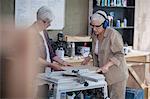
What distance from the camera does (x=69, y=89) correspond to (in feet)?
7.02

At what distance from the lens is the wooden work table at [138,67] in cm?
399

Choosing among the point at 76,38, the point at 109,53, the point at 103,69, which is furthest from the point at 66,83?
the point at 76,38

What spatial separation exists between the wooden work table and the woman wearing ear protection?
0.95 m

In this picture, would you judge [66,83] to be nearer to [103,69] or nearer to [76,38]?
[103,69]

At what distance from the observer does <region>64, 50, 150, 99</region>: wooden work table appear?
399cm

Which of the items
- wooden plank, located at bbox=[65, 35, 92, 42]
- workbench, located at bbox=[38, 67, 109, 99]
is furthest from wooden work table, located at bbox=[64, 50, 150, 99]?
workbench, located at bbox=[38, 67, 109, 99]

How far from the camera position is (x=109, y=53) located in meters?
2.73

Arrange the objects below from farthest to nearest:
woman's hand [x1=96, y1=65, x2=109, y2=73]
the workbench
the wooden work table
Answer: the wooden work table → woman's hand [x1=96, y1=65, x2=109, y2=73] → the workbench

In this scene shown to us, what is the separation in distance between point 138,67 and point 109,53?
1.97 meters

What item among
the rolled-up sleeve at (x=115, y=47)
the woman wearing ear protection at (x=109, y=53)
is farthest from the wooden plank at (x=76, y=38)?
the rolled-up sleeve at (x=115, y=47)

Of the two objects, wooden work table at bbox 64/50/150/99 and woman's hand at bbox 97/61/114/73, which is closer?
woman's hand at bbox 97/61/114/73

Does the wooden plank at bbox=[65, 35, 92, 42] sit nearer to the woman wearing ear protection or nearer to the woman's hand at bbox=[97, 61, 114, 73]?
the woman wearing ear protection

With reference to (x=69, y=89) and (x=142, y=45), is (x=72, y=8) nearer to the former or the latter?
(x=142, y=45)

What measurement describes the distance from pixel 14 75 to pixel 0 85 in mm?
35
